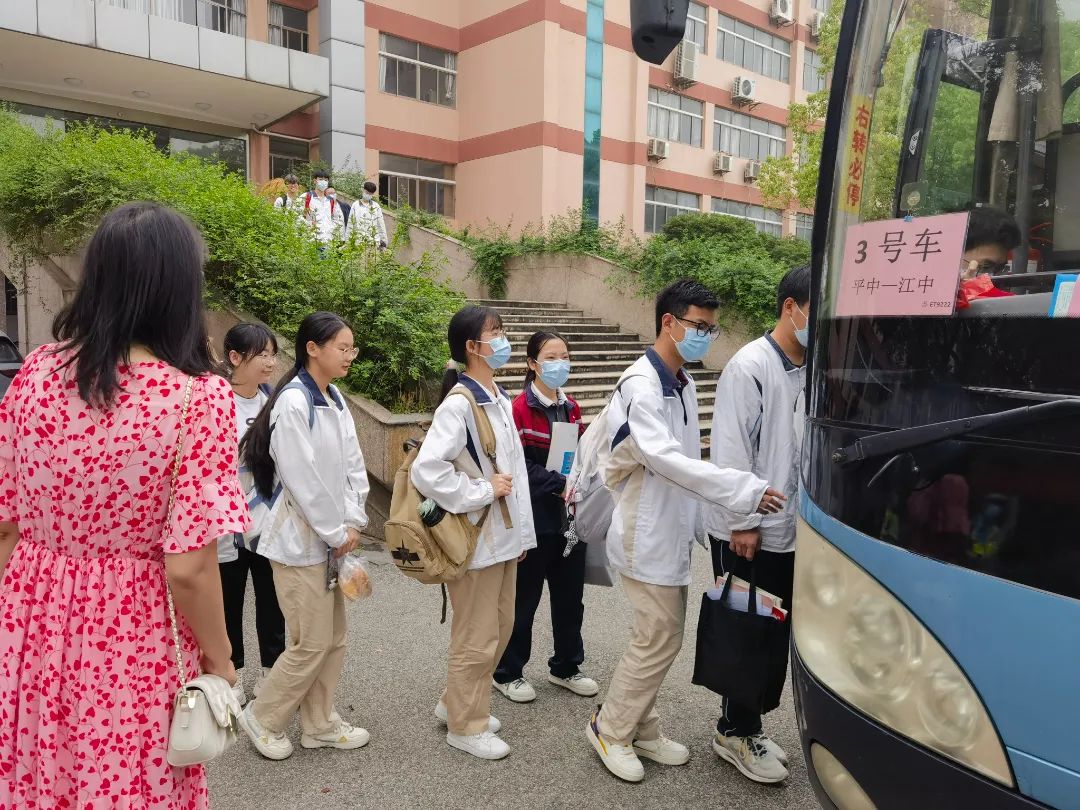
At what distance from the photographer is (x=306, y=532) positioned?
3150mm

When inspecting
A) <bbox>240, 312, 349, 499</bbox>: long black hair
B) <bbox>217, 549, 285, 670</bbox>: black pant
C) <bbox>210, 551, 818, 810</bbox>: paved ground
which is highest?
<bbox>240, 312, 349, 499</bbox>: long black hair

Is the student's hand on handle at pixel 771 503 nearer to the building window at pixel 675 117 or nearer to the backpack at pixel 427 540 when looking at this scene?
the backpack at pixel 427 540

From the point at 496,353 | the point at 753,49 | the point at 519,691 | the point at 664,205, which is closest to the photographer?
the point at 496,353

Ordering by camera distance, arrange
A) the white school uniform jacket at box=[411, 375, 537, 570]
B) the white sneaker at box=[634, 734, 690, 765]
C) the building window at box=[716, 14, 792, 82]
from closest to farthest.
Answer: the white school uniform jacket at box=[411, 375, 537, 570] < the white sneaker at box=[634, 734, 690, 765] < the building window at box=[716, 14, 792, 82]

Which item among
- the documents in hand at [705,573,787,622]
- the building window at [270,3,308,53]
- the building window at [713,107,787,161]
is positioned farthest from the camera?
the building window at [713,107,787,161]

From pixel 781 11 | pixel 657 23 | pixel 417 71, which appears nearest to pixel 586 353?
pixel 657 23

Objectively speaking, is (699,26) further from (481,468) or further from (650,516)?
(650,516)

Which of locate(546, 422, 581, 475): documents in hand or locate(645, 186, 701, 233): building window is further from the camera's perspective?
locate(645, 186, 701, 233): building window

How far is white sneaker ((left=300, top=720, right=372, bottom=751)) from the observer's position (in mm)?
3283

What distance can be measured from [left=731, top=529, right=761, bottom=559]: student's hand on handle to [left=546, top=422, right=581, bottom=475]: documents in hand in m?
1.01

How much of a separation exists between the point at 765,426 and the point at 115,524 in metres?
2.21

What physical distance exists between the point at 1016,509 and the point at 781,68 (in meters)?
28.1

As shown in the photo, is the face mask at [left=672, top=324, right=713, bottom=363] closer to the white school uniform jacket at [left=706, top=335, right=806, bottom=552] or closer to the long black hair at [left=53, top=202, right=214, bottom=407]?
the white school uniform jacket at [left=706, top=335, right=806, bottom=552]

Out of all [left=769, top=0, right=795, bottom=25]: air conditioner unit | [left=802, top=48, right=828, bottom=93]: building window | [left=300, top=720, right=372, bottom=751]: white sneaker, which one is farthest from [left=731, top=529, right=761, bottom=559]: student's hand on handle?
[left=802, top=48, right=828, bottom=93]: building window
